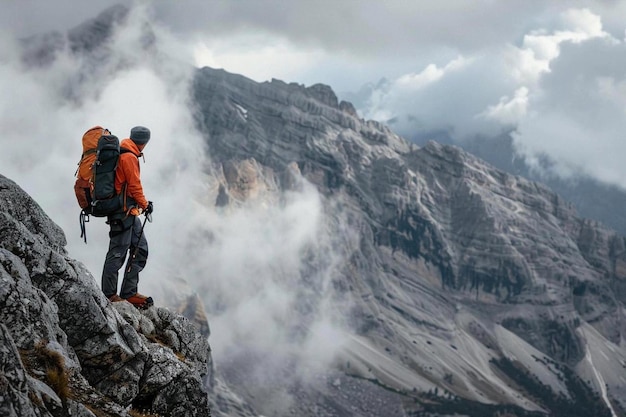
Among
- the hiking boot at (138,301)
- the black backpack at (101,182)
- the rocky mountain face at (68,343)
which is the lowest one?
the rocky mountain face at (68,343)

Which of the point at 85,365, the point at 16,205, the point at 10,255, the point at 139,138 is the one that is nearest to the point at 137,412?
the point at 85,365

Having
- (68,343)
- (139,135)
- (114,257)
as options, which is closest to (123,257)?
(114,257)

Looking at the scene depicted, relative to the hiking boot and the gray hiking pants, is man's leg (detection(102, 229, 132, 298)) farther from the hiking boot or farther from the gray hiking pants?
the hiking boot

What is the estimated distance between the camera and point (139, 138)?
2353cm

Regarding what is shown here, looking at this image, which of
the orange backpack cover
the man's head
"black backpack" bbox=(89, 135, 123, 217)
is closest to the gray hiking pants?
"black backpack" bbox=(89, 135, 123, 217)

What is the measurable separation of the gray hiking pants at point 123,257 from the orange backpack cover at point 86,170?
1.65 m

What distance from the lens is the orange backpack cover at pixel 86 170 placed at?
2191 cm

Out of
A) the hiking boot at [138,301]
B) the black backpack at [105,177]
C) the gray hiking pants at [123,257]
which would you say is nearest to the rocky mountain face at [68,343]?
the hiking boot at [138,301]

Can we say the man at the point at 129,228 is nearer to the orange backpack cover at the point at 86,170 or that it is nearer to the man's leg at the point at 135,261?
the man's leg at the point at 135,261

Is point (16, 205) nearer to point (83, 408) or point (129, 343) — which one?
point (129, 343)

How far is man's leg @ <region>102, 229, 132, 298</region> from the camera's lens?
23.3m

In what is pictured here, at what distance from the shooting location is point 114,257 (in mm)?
23234

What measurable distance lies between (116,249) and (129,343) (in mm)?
4284

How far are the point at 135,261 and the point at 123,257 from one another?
101 centimetres
